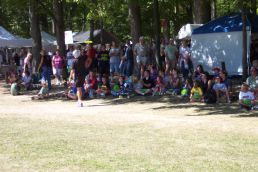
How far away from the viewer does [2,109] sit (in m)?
16.6

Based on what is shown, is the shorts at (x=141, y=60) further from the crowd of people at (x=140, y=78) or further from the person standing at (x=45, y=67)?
the person standing at (x=45, y=67)

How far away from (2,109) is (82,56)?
3.07 meters

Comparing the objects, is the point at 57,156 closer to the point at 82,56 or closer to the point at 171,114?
the point at 171,114

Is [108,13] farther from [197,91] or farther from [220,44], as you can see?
[197,91]

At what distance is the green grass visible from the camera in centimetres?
798

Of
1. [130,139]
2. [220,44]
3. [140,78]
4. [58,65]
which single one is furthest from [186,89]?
[58,65]

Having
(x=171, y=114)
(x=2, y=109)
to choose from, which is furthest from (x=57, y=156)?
(x=2, y=109)

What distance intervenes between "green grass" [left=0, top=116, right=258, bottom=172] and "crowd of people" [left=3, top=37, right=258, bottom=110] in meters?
4.34

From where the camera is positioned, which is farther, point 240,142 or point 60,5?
point 60,5

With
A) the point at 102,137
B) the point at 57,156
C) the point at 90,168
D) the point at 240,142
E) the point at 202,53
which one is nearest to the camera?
the point at 90,168

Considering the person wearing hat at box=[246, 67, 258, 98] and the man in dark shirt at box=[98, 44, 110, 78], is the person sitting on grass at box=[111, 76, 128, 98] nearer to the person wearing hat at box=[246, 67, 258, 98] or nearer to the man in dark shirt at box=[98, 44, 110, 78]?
the man in dark shirt at box=[98, 44, 110, 78]

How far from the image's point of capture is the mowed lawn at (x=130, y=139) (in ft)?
26.6

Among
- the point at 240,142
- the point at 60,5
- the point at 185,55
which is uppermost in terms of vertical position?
the point at 60,5

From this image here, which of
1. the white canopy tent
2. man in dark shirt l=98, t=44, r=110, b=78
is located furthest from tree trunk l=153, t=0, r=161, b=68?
man in dark shirt l=98, t=44, r=110, b=78
